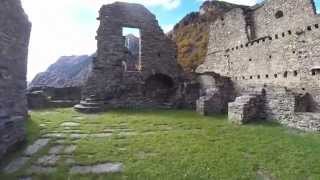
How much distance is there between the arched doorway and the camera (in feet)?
53.1

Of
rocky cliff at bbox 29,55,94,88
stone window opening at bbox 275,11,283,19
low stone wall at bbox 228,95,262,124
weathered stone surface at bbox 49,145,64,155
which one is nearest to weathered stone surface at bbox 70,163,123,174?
weathered stone surface at bbox 49,145,64,155

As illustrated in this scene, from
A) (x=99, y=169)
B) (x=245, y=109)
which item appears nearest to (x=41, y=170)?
(x=99, y=169)

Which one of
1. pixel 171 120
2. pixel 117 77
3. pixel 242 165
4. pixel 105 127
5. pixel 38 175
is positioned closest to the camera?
pixel 38 175

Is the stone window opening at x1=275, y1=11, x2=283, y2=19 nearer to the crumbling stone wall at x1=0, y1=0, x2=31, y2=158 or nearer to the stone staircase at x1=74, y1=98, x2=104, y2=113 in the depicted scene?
the stone staircase at x1=74, y1=98, x2=104, y2=113

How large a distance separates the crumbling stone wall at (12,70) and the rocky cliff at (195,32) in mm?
20764

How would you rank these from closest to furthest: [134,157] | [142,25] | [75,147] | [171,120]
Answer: [134,157], [75,147], [171,120], [142,25]

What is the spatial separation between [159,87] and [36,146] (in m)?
11.3

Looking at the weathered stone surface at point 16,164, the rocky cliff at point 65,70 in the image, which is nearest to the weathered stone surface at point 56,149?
the weathered stone surface at point 16,164

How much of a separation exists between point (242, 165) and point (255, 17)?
1272cm

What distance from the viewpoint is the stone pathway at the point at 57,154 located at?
509 cm

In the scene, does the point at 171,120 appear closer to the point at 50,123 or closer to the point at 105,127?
the point at 105,127

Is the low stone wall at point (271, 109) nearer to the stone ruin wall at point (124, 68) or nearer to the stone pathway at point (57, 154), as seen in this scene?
the stone pathway at point (57, 154)

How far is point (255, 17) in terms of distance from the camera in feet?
53.6

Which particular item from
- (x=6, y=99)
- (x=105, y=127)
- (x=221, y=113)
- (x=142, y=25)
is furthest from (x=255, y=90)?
(x=142, y=25)
